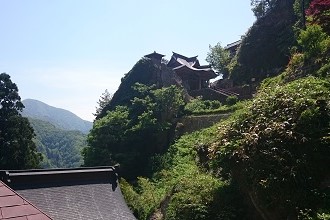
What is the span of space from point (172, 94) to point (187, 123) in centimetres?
277

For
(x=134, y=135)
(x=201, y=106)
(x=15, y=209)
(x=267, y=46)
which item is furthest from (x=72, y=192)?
(x=267, y=46)

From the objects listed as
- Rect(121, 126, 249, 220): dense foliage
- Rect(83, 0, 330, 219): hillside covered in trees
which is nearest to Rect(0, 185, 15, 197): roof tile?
Rect(83, 0, 330, 219): hillside covered in trees

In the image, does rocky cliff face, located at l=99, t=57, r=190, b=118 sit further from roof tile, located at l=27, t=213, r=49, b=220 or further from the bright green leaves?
roof tile, located at l=27, t=213, r=49, b=220

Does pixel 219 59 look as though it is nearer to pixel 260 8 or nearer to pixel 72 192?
pixel 260 8

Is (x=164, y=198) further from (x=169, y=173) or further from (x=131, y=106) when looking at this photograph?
(x=131, y=106)

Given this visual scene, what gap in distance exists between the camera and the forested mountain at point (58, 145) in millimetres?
100088

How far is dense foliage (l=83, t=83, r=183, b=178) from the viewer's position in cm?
2584

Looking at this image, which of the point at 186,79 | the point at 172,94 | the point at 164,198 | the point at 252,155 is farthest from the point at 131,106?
the point at 252,155

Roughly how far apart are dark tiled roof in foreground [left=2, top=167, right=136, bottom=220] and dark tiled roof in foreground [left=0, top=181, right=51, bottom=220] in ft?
32.1

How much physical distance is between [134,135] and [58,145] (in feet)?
315

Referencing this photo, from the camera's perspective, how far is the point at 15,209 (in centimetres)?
261

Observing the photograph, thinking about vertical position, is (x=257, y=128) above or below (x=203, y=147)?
above

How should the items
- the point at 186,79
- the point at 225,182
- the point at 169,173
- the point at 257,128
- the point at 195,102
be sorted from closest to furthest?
the point at 257,128 < the point at 225,182 < the point at 169,173 < the point at 195,102 < the point at 186,79

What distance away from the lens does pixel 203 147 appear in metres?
17.1
